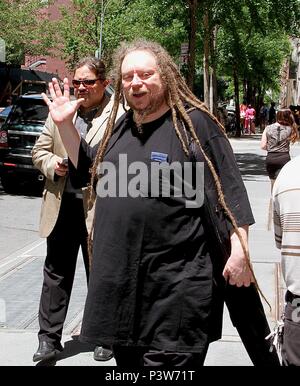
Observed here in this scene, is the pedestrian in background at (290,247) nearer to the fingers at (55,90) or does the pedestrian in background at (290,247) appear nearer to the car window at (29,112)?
the fingers at (55,90)

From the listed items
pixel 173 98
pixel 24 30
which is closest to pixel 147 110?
pixel 173 98

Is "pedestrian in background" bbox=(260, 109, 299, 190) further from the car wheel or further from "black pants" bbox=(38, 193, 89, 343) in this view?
"black pants" bbox=(38, 193, 89, 343)

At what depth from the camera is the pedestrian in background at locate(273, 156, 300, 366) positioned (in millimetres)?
2875

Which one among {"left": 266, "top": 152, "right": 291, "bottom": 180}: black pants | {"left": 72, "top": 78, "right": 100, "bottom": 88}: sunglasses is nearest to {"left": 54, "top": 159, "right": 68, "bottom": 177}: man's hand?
{"left": 72, "top": 78, "right": 100, "bottom": 88}: sunglasses

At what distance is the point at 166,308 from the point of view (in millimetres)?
3320

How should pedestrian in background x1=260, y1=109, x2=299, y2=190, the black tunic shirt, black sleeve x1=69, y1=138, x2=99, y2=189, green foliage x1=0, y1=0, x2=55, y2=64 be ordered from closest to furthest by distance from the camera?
the black tunic shirt
black sleeve x1=69, y1=138, x2=99, y2=189
pedestrian in background x1=260, y1=109, x2=299, y2=190
green foliage x1=0, y1=0, x2=55, y2=64

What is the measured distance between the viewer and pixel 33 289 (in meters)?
7.18

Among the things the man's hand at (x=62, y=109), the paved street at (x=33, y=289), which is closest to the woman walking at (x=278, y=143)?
the paved street at (x=33, y=289)

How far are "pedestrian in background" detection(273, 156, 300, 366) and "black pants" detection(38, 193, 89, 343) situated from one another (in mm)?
2467

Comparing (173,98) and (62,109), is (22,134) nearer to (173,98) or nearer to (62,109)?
(62,109)

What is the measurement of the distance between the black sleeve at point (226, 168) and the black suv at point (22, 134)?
11081 mm

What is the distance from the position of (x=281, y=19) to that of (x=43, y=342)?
1660cm
